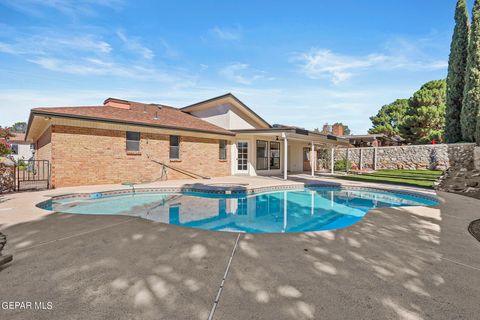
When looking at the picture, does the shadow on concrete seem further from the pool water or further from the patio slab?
the pool water

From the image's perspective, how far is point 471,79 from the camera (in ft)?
51.3

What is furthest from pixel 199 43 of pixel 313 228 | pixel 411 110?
pixel 411 110

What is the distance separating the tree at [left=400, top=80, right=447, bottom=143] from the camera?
2369cm

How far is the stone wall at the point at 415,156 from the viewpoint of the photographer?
16.9m

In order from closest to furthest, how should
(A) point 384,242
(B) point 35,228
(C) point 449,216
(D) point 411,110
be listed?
(A) point 384,242
(B) point 35,228
(C) point 449,216
(D) point 411,110

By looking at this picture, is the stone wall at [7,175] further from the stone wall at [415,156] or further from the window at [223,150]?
the stone wall at [415,156]

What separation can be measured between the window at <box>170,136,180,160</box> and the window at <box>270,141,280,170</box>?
773 centimetres

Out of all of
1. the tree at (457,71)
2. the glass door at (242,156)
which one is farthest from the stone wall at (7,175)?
the tree at (457,71)

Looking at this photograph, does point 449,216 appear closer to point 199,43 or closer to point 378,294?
point 378,294

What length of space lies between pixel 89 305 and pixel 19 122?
367 feet

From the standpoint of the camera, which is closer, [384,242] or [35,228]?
[384,242]

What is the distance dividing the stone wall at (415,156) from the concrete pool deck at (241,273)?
17.5 metres

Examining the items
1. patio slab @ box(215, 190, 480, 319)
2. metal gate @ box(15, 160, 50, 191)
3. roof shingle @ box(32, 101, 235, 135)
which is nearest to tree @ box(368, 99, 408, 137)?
roof shingle @ box(32, 101, 235, 135)

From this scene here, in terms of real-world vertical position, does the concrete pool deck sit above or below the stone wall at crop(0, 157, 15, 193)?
below
